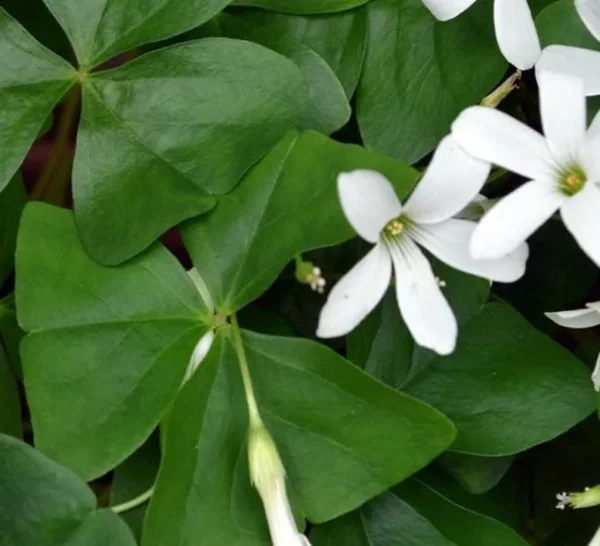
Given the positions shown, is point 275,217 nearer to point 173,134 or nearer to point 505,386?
point 173,134

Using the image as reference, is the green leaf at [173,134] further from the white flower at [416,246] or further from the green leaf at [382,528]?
the green leaf at [382,528]

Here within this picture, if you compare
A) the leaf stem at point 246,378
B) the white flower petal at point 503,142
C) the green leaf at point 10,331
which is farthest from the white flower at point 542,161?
the green leaf at point 10,331

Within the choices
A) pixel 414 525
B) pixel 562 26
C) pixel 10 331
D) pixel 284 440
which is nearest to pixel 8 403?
pixel 10 331

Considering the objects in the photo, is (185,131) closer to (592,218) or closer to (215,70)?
(215,70)

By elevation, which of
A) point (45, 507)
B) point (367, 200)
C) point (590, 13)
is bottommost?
point (45, 507)

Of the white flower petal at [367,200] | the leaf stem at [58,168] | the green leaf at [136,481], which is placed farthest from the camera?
the leaf stem at [58,168]

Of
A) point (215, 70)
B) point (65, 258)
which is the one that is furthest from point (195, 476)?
point (215, 70)
